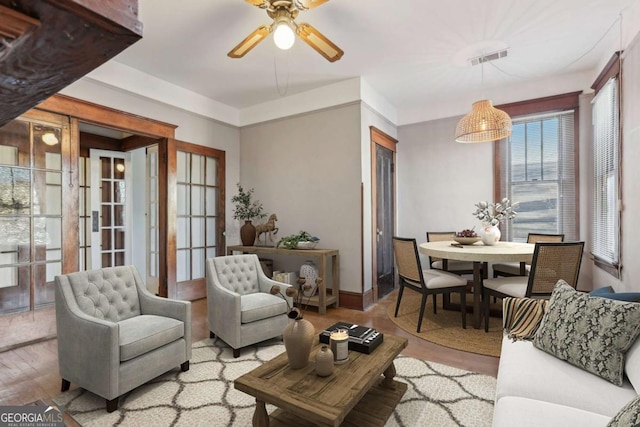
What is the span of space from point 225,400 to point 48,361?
170 cm

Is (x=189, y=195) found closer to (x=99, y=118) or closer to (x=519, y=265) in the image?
(x=99, y=118)

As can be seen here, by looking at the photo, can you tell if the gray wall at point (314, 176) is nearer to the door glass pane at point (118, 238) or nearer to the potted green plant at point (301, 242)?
the potted green plant at point (301, 242)

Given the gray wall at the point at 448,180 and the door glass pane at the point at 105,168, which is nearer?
the gray wall at the point at 448,180

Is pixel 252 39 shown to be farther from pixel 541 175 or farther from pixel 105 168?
pixel 541 175

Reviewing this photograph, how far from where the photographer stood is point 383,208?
15.3 ft

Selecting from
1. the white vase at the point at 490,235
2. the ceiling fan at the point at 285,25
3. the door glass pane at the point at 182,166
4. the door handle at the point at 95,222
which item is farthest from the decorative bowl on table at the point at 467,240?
the door handle at the point at 95,222

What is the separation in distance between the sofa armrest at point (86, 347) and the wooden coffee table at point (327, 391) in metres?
0.88

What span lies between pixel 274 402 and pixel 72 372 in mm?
1508

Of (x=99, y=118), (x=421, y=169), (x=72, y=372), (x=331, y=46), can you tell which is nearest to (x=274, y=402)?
(x=72, y=372)

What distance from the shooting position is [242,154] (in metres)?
5.12

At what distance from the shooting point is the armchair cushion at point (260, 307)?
2.71 m

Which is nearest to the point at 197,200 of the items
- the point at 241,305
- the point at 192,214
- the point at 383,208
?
the point at 192,214

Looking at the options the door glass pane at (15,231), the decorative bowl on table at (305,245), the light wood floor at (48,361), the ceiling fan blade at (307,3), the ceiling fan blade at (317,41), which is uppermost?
the ceiling fan blade at (307,3)

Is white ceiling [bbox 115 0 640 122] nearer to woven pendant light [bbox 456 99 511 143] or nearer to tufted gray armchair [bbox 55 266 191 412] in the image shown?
woven pendant light [bbox 456 99 511 143]
